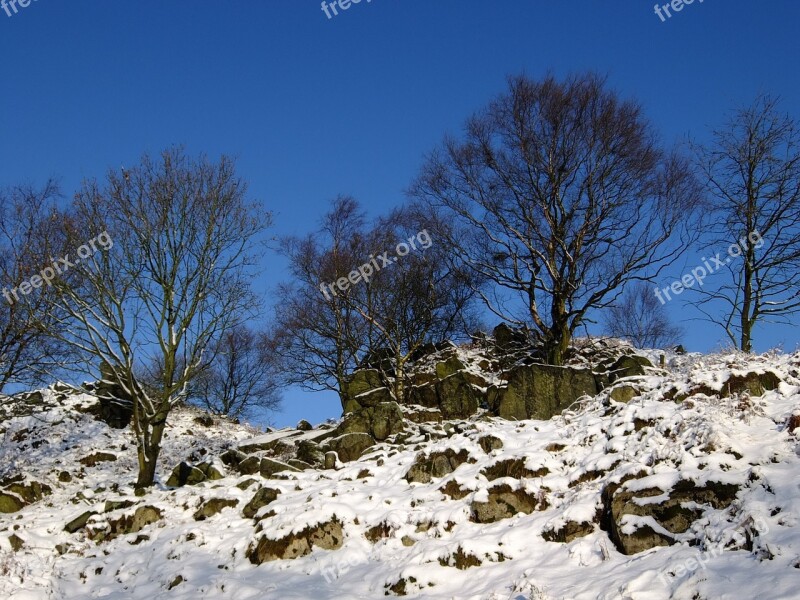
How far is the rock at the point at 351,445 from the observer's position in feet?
46.4

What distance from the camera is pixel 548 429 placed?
39.1ft

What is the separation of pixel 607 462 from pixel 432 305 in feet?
43.2

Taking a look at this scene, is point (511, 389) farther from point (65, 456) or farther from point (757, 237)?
point (65, 456)

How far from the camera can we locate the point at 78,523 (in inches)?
467

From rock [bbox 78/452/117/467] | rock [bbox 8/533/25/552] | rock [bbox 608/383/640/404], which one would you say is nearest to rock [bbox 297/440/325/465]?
rock [bbox 8/533/25/552]

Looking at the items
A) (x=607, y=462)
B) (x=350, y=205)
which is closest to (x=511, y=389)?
(x=607, y=462)

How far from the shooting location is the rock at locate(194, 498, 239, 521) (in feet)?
38.5

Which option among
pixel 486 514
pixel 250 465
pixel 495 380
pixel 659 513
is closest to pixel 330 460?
pixel 250 465

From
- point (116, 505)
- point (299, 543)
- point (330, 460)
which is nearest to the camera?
point (299, 543)

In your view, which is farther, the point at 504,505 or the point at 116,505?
the point at 116,505

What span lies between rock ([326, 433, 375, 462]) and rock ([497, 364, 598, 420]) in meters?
3.40

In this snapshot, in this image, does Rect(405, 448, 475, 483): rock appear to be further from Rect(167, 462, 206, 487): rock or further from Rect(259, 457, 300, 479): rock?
Rect(167, 462, 206, 487): rock

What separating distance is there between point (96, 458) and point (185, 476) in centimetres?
431

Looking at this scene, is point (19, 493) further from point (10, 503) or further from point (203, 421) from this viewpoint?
point (203, 421)
